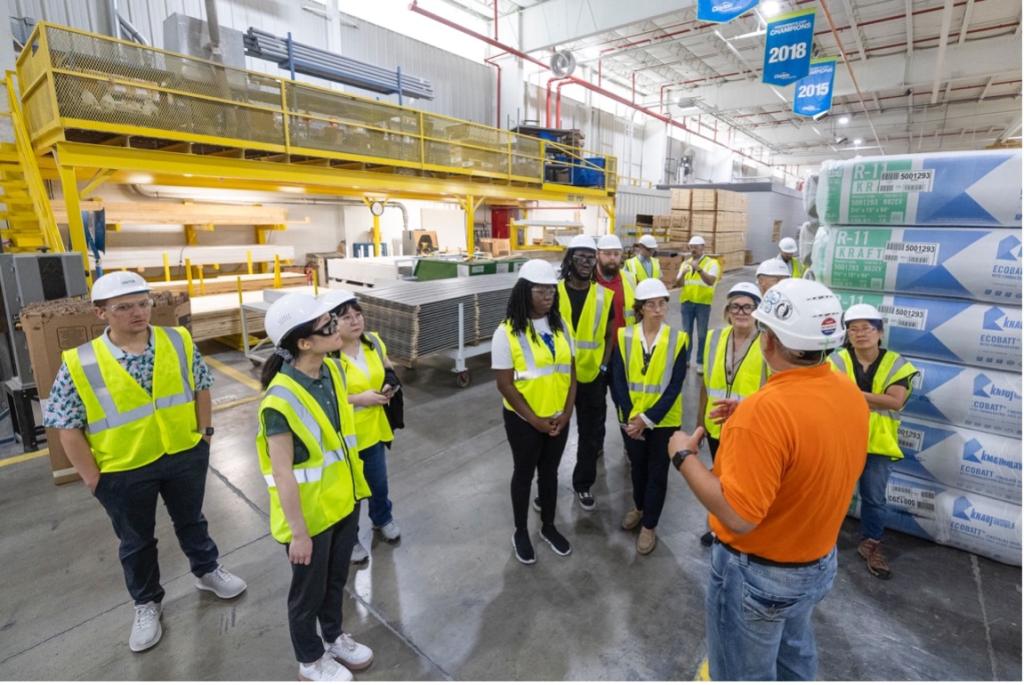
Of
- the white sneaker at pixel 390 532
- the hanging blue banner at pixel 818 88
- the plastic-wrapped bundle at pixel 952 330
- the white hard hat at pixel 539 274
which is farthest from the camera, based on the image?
the hanging blue banner at pixel 818 88

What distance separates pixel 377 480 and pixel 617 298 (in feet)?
7.76

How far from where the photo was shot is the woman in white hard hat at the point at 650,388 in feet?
10.4

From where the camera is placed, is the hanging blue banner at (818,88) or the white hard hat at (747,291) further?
the hanging blue banner at (818,88)

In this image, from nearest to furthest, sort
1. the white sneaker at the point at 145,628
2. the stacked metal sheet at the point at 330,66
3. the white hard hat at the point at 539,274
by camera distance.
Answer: the white sneaker at the point at 145,628 < the white hard hat at the point at 539,274 < the stacked metal sheet at the point at 330,66

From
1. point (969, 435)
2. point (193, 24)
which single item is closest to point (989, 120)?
point (969, 435)

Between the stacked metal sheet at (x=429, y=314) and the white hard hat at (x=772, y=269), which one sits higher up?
the white hard hat at (x=772, y=269)

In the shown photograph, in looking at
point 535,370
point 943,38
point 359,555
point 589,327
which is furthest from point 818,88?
point 359,555

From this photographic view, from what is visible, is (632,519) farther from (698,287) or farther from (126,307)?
(698,287)

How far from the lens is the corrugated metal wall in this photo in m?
8.71

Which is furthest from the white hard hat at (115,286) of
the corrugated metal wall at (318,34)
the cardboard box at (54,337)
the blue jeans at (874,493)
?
the corrugated metal wall at (318,34)

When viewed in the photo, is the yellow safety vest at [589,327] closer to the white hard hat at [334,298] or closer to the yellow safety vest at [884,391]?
the yellow safety vest at [884,391]

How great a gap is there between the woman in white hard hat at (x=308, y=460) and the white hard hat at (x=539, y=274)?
1197 millimetres

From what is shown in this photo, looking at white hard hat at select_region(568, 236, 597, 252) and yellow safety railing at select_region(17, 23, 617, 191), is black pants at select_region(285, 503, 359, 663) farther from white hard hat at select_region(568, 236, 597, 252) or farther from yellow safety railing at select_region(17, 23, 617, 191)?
yellow safety railing at select_region(17, 23, 617, 191)

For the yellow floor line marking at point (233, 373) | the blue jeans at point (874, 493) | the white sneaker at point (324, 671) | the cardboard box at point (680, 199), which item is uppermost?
the cardboard box at point (680, 199)
